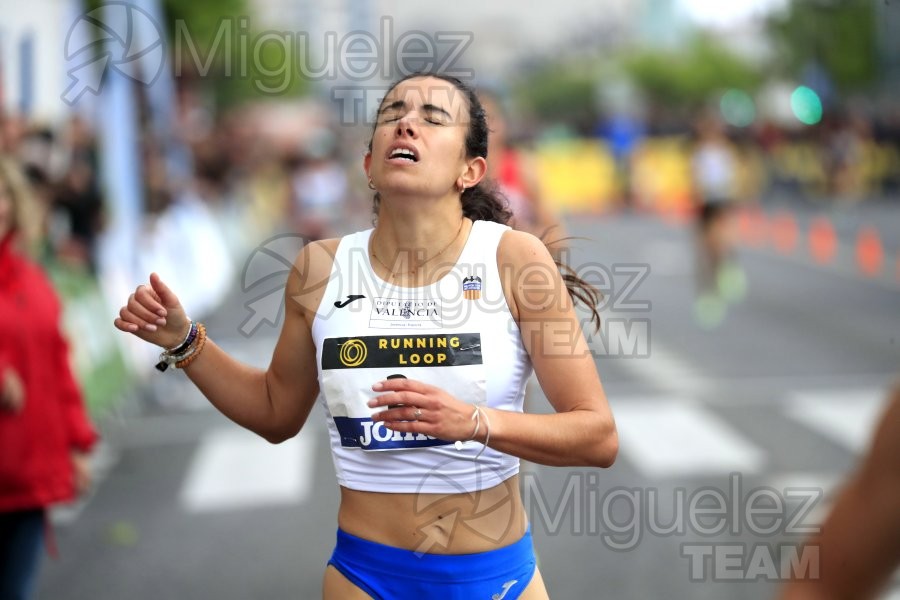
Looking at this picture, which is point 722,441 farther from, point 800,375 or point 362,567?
point 362,567

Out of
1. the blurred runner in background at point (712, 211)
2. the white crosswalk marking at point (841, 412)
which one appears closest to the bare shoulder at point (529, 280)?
the white crosswalk marking at point (841, 412)

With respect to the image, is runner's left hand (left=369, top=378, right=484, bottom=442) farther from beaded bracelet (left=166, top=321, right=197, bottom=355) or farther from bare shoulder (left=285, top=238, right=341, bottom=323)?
beaded bracelet (left=166, top=321, right=197, bottom=355)

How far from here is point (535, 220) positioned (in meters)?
6.57

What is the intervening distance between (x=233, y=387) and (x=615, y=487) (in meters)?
4.65

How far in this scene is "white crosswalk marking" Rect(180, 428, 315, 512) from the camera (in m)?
7.84

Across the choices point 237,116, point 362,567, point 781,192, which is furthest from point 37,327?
point 237,116

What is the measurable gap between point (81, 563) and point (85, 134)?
7.45 metres

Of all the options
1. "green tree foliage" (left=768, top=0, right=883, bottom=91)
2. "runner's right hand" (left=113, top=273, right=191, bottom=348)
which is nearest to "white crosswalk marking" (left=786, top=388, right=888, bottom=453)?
"runner's right hand" (left=113, top=273, right=191, bottom=348)

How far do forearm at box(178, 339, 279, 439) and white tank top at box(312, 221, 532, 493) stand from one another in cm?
25

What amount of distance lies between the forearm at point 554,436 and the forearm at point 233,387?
750 millimetres

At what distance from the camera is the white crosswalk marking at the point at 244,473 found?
7.84 meters

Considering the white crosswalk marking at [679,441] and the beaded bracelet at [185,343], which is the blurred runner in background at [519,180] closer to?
the white crosswalk marking at [679,441]

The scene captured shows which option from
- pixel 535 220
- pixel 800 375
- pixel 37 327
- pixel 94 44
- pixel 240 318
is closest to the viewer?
pixel 37 327

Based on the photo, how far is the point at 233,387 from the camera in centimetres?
328
